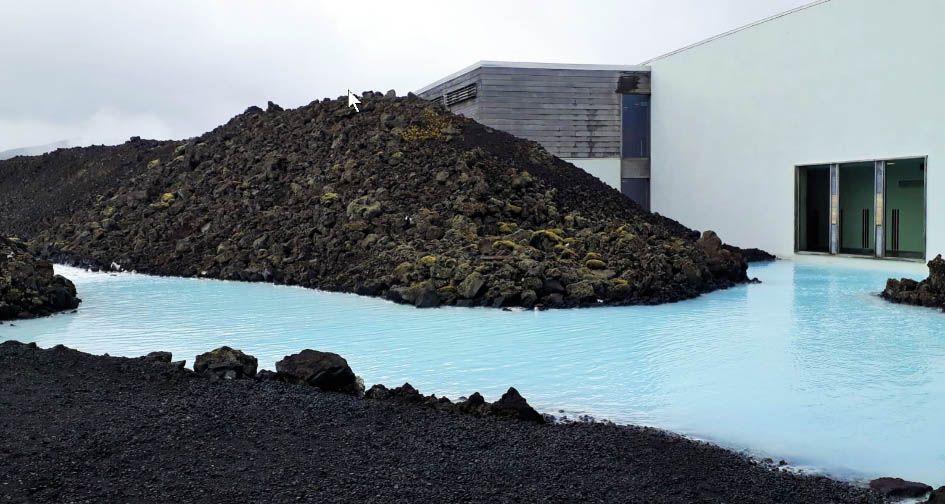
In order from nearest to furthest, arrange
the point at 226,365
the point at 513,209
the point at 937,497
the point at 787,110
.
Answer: the point at 937,497, the point at 226,365, the point at 513,209, the point at 787,110

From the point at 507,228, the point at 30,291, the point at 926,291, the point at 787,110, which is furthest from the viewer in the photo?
the point at 787,110

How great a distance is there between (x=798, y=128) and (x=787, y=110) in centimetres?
50

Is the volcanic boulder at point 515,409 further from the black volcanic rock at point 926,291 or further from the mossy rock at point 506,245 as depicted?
the black volcanic rock at point 926,291

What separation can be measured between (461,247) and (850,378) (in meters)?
6.35

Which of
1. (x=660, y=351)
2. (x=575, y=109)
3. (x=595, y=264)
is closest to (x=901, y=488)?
(x=660, y=351)

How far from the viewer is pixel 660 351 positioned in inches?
273

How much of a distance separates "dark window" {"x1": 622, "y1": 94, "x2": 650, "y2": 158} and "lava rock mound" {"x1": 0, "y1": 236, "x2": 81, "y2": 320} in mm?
15073

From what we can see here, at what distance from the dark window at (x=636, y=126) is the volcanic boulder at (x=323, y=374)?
17.2m

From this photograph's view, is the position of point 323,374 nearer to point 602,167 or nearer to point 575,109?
point 575,109

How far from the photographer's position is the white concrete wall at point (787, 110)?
45.0 feet

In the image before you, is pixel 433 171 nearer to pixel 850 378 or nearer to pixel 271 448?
pixel 850 378

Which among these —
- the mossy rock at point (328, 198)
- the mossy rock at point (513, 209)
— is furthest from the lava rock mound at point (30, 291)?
the mossy rock at point (513, 209)

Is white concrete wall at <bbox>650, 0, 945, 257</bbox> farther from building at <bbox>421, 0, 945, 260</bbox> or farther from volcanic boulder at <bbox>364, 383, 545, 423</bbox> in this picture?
volcanic boulder at <bbox>364, 383, 545, 423</bbox>

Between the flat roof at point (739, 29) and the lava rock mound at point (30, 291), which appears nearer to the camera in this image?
the lava rock mound at point (30, 291)
